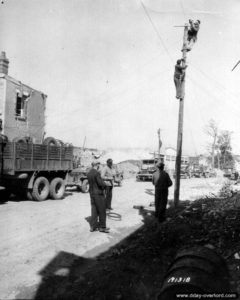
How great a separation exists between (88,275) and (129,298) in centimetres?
97

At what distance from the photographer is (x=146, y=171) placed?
31.3 m

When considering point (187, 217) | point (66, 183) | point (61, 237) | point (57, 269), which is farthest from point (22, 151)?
point (57, 269)

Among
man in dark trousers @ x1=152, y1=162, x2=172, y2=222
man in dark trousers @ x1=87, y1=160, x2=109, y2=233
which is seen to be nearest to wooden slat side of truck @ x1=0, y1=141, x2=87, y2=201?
man in dark trousers @ x1=87, y1=160, x2=109, y2=233

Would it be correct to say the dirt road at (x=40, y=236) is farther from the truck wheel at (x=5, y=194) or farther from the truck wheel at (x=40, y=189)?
the truck wheel at (x=5, y=194)

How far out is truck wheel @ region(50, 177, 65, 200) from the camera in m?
13.8

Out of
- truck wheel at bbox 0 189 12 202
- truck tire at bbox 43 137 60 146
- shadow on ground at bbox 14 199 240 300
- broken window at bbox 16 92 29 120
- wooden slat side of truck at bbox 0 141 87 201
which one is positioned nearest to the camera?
shadow on ground at bbox 14 199 240 300

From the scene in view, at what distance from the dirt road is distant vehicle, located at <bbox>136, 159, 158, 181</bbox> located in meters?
18.7

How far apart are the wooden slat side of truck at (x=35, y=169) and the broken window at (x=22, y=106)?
23.5ft

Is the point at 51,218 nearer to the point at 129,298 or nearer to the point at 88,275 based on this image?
the point at 88,275

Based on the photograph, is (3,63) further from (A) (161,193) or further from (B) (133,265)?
(B) (133,265)

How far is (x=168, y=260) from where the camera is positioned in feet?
18.1

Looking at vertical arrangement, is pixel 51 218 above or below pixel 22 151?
below

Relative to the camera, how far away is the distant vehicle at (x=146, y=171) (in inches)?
1211

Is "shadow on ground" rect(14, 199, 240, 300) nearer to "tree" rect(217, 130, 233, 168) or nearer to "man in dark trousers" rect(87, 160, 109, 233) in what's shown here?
"man in dark trousers" rect(87, 160, 109, 233)
